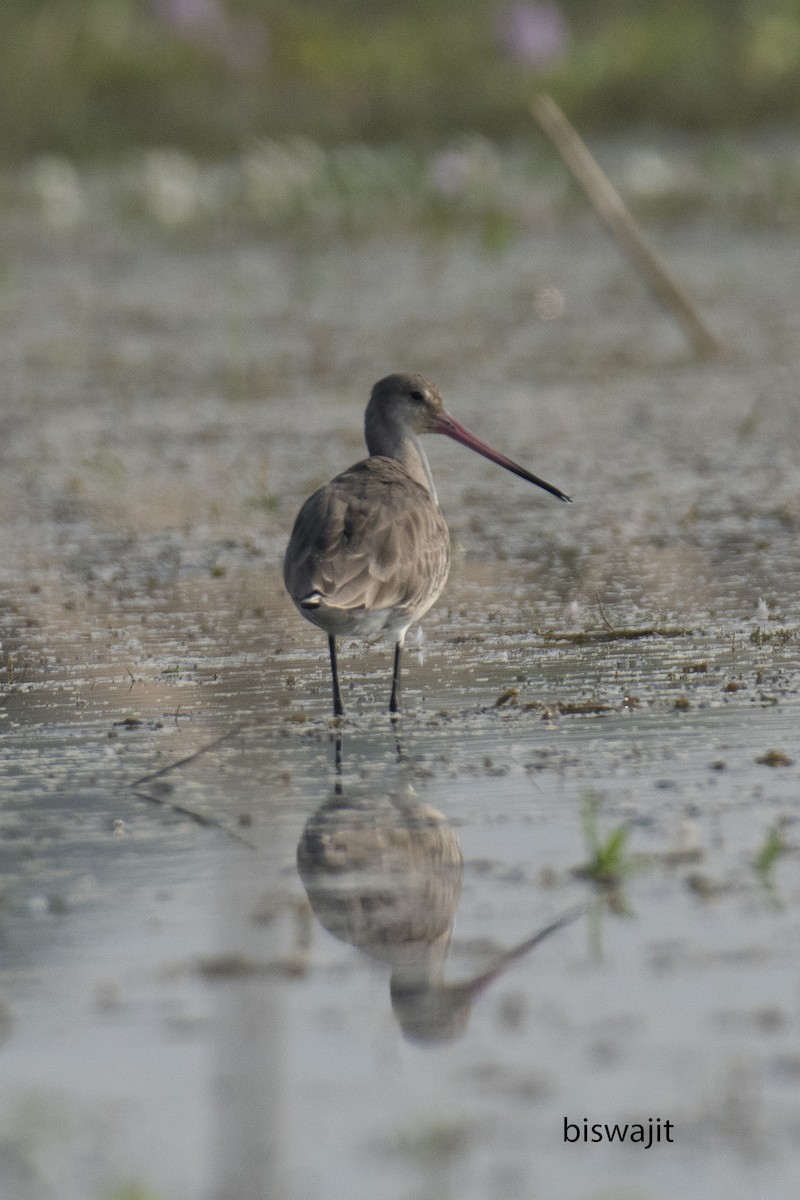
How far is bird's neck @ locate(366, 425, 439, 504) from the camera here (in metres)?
8.01

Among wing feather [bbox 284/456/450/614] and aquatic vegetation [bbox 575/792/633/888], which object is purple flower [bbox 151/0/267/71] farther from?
aquatic vegetation [bbox 575/792/633/888]

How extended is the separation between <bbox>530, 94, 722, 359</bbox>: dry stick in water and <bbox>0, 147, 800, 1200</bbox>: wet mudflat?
3.17 ft

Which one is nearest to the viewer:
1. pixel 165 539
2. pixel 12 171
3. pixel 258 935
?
pixel 258 935

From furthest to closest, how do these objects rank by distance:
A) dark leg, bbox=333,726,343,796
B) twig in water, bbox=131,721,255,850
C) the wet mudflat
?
dark leg, bbox=333,726,343,796 → twig in water, bbox=131,721,255,850 → the wet mudflat

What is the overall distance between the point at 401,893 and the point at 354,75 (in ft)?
98.2

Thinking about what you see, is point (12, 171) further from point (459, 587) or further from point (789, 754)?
point (789, 754)

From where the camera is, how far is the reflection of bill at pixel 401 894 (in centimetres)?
424

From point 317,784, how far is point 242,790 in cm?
19

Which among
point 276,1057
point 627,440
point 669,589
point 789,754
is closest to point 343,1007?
point 276,1057

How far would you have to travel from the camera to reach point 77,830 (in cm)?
557

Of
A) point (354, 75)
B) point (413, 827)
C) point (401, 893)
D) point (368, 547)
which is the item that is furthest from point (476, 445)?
point (354, 75)

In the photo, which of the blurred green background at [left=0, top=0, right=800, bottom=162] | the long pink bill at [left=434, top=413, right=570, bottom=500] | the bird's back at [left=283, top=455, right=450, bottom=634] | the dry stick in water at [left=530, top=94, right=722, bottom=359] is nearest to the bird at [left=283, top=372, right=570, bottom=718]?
the bird's back at [left=283, top=455, right=450, bottom=634]

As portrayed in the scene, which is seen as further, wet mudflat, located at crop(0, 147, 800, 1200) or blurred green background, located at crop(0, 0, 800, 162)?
blurred green background, located at crop(0, 0, 800, 162)

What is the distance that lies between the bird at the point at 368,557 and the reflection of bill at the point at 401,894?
1.02 meters
